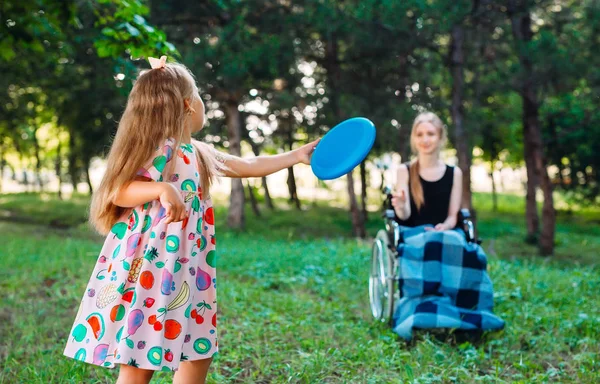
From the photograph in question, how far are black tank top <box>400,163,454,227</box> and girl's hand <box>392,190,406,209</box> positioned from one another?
134 mm

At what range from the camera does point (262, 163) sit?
111 inches

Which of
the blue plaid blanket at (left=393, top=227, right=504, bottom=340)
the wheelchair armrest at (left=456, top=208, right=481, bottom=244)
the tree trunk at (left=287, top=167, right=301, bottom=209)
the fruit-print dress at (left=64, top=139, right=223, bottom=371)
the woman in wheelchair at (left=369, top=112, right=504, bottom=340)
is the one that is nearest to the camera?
the fruit-print dress at (left=64, top=139, right=223, bottom=371)

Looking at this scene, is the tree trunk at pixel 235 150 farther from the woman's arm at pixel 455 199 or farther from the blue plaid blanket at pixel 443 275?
the blue plaid blanket at pixel 443 275

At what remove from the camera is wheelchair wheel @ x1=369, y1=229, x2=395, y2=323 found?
440cm

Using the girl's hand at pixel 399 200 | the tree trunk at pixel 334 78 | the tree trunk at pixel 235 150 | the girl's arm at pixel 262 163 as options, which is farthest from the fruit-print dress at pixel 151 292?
the tree trunk at pixel 235 150

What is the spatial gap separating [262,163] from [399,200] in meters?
2.07

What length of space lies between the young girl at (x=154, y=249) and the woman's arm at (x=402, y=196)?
7.75ft

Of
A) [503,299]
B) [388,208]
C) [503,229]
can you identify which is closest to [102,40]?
[388,208]

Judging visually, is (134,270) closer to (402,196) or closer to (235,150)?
(402,196)

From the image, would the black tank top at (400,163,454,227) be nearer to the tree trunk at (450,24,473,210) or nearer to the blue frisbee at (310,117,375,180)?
the blue frisbee at (310,117,375,180)

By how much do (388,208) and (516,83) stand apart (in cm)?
695

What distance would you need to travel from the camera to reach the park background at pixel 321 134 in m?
3.86

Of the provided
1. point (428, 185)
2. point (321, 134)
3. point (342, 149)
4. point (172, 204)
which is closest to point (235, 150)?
point (321, 134)

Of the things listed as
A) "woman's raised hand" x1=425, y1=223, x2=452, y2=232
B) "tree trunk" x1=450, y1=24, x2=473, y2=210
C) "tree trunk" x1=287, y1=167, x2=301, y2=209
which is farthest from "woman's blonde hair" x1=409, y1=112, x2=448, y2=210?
"tree trunk" x1=287, y1=167, x2=301, y2=209
